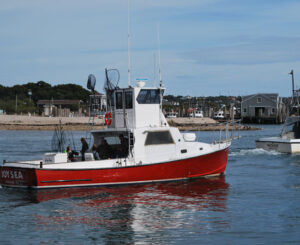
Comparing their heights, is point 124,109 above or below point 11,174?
above

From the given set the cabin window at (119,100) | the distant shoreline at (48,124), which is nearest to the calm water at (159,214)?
the cabin window at (119,100)

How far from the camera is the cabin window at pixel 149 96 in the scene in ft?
68.4

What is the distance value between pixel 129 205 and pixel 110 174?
9.16 ft

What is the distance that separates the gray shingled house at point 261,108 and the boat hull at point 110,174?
94.1 m

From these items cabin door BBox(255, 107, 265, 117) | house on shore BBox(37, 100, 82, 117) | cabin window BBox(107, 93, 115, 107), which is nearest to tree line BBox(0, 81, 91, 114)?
house on shore BBox(37, 100, 82, 117)

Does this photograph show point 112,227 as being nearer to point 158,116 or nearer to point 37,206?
point 37,206

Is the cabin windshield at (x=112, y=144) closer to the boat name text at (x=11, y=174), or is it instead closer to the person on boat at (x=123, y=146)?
the person on boat at (x=123, y=146)

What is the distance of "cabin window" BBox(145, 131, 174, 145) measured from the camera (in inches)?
810

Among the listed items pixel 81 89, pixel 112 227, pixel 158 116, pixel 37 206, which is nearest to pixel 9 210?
pixel 37 206

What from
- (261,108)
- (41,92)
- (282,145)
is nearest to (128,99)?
(282,145)

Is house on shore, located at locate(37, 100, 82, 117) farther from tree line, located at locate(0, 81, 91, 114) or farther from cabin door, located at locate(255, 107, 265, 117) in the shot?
cabin door, located at locate(255, 107, 265, 117)

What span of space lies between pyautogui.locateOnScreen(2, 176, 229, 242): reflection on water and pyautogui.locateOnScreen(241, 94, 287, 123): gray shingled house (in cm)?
9507

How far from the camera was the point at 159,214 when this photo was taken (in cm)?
1594

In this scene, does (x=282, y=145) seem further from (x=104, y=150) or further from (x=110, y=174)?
(x=110, y=174)
